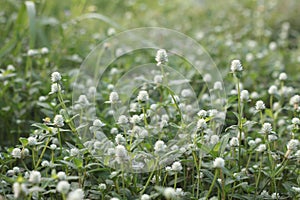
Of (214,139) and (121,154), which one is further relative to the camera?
(214,139)

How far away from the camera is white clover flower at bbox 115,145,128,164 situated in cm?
136

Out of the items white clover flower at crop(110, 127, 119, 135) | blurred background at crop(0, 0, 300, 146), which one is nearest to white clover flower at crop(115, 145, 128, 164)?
white clover flower at crop(110, 127, 119, 135)

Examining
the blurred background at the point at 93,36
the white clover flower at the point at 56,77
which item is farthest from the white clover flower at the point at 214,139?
the blurred background at the point at 93,36

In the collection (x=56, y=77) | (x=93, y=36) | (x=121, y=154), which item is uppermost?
(x=93, y=36)

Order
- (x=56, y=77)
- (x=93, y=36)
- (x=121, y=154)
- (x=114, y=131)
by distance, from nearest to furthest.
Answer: (x=121, y=154) < (x=56, y=77) < (x=114, y=131) < (x=93, y=36)

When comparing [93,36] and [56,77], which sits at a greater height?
[93,36]

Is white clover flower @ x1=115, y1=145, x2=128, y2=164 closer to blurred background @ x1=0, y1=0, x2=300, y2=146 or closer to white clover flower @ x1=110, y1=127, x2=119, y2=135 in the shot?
white clover flower @ x1=110, y1=127, x2=119, y2=135

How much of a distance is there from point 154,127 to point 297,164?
0.55 m

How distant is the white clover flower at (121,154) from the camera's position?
1364 millimetres

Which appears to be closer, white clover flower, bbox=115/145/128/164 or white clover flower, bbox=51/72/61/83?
white clover flower, bbox=115/145/128/164

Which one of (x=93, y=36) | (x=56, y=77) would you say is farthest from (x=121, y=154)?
(x=93, y=36)

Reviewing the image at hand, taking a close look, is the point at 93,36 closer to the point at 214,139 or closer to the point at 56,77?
the point at 56,77

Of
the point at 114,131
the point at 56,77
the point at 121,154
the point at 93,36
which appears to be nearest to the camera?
the point at 121,154

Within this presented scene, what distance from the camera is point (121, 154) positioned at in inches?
53.7
